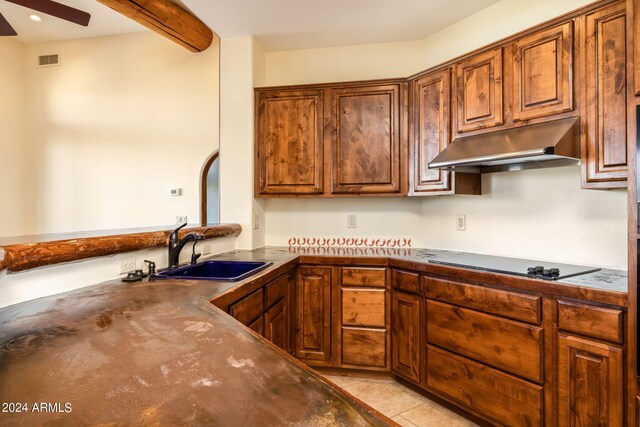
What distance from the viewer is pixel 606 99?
1.73 metres

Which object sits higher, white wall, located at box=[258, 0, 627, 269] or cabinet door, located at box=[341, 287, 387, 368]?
white wall, located at box=[258, 0, 627, 269]

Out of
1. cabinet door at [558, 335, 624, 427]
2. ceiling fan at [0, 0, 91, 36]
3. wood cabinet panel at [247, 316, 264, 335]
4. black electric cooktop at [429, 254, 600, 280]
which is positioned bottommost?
cabinet door at [558, 335, 624, 427]

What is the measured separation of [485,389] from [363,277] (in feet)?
3.35

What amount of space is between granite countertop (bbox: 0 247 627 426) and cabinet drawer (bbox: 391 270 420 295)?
1.49 m

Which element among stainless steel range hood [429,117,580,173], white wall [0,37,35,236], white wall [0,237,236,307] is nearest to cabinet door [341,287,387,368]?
stainless steel range hood [429,117,580,173]

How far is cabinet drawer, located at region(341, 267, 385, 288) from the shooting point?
2.54 meters

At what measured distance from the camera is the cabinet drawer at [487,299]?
1.77 metres

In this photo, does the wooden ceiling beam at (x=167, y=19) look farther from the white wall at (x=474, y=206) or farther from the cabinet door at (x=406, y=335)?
the cabinet door at (x=406, y=335)

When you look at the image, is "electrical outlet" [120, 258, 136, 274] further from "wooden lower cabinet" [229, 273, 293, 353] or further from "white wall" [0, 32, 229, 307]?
"white wall" [0, 32, 229, 307]

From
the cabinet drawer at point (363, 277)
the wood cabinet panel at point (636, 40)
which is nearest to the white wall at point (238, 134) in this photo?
the cabinet drawer at point (363, 277)

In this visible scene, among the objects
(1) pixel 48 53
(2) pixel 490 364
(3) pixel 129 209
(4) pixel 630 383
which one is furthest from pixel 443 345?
(1) pixel 48 53

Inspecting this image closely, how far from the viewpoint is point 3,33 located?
316 centimetres

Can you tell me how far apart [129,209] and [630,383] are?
16.2ft

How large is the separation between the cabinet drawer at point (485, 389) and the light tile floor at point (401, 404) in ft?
0.47
